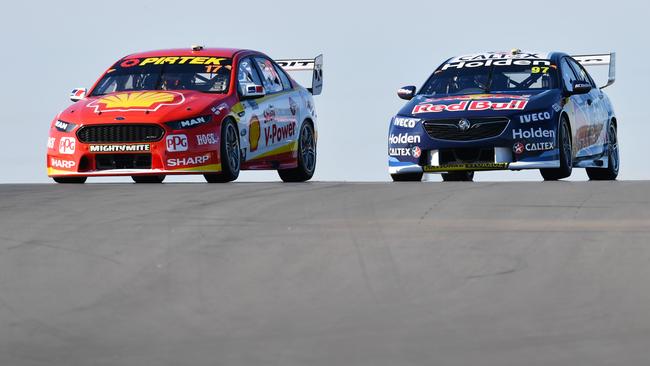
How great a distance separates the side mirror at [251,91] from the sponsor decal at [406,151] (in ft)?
5.05

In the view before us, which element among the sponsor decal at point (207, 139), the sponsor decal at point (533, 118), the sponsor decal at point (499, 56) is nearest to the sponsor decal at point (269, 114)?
the sponsor decal at point (207, 139)

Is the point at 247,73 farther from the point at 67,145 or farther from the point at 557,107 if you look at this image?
the point at 557,107

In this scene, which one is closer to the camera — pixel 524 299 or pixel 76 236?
pixel 524 299

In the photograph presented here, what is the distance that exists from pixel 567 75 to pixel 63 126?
5766mm

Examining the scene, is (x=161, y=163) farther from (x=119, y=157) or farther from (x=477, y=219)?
(x=477, y=219)

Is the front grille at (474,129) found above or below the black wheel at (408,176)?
above

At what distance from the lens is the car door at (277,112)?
53.9 ft

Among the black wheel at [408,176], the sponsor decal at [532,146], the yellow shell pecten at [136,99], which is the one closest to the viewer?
the yellow shell pecten at [136,99]

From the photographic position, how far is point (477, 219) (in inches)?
390

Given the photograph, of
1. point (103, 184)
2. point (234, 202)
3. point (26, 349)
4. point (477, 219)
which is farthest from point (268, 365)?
point (103, 184)

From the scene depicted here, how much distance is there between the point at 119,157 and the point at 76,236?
18.6 ft

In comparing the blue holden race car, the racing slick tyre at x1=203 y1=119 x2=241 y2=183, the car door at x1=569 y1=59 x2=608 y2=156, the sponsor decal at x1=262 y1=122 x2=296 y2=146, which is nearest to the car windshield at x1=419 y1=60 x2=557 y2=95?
the blue holden race car

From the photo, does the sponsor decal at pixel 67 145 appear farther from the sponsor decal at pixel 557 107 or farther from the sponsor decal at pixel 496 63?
the sponsor decal at pixel 557 107

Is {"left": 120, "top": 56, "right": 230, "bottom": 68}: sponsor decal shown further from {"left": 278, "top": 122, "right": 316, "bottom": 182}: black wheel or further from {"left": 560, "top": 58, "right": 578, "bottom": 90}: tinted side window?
{"left": 560, "top": 58, "right": 578, "bottom": 90}: tinted side window
